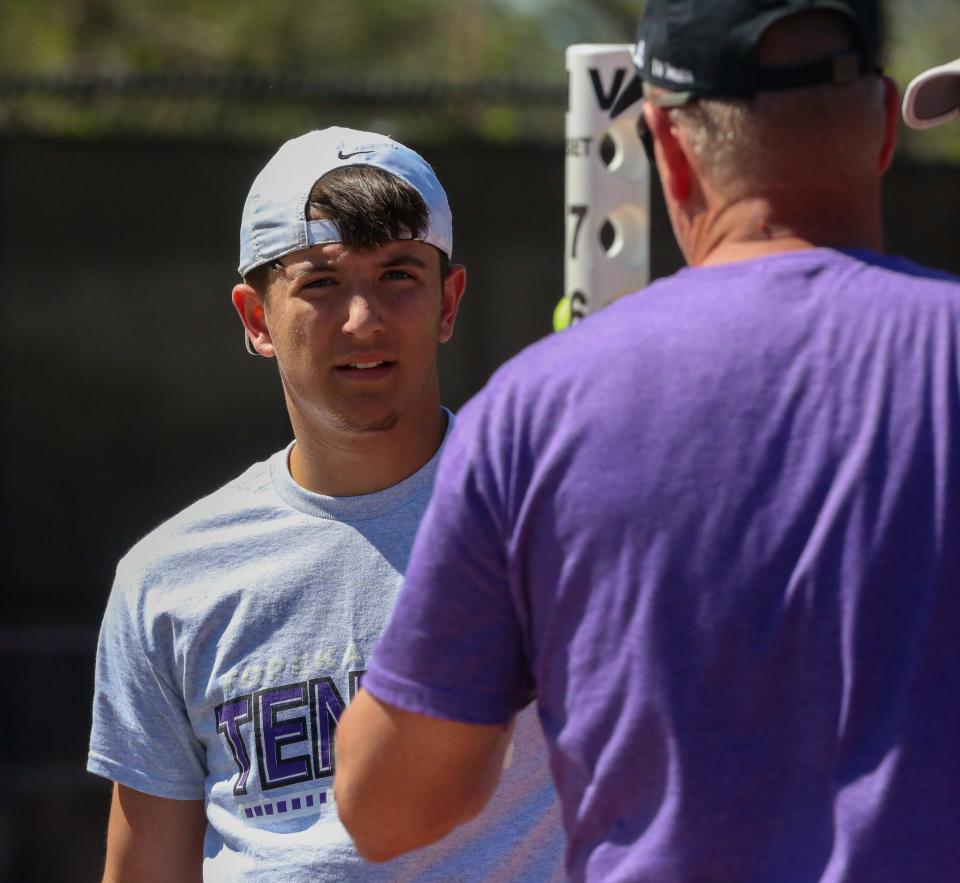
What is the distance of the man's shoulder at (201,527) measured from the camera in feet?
7.72

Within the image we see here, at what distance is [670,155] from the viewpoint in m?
1.59

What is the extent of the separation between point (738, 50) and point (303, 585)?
3.52 feet

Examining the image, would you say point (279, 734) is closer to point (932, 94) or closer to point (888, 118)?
point (888, 118)

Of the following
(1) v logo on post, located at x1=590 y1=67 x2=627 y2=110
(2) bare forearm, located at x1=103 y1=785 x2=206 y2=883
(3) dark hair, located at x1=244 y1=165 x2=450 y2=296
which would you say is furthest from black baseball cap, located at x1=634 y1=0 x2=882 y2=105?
(1) v logo on post, located at x1=590 y1=67 x2=627 y2=110

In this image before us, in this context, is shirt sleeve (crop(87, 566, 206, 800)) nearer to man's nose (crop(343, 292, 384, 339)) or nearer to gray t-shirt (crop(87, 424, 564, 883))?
gray t-shirt (crop(87, 424, 564, 883))

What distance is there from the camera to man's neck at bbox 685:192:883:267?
1.54m

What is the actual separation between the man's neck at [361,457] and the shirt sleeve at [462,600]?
2.68ft

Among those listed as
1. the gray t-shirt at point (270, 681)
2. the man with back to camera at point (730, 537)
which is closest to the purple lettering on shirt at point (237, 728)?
the gray t-shirt at point (270, 681)

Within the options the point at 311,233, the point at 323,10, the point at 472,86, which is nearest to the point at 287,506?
the point at 311,233

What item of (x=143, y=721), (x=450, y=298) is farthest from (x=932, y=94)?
(x=143, y=721)

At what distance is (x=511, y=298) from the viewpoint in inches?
260

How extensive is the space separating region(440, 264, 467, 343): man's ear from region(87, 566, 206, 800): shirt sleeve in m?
0.62

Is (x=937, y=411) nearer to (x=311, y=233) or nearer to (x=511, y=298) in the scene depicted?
(x=311, y=233)

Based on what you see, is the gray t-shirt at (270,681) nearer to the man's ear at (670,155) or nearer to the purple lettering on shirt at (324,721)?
the purple lettering on shirt at (324,721)
